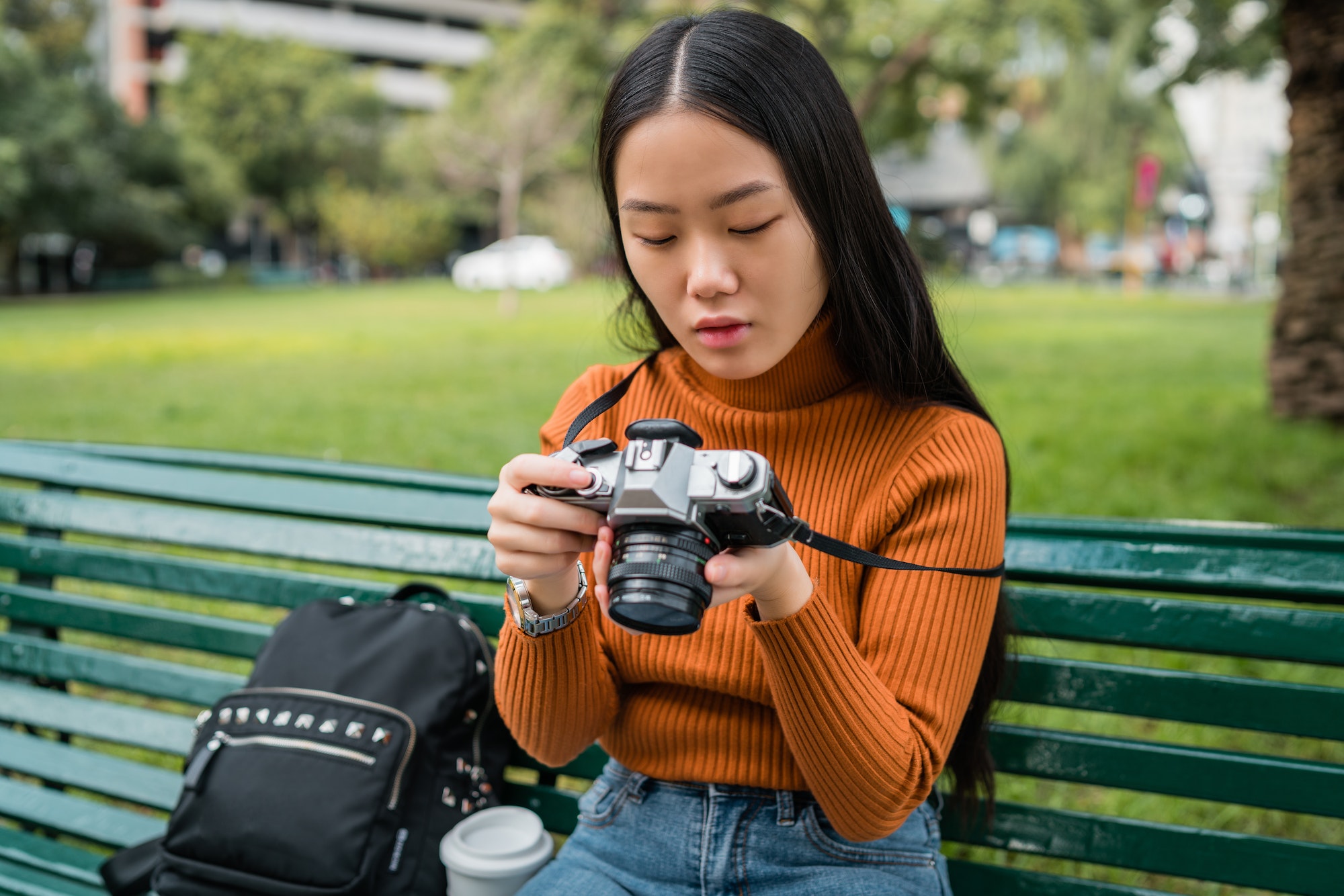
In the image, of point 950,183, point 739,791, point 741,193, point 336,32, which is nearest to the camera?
point 741,193

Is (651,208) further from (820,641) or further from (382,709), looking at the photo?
(382,709)

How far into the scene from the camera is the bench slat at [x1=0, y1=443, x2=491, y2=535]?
2174mm

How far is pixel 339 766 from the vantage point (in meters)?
1.78

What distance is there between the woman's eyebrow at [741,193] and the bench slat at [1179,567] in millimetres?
729

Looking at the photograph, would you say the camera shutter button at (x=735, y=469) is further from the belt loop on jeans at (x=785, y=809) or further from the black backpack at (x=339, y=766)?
the black backpack at (x=339, y=766)

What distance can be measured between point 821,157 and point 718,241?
0.17 metres

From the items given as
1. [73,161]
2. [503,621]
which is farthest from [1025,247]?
[503,621]

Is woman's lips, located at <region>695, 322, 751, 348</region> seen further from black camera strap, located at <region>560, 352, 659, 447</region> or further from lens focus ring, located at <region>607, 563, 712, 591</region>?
lens focus ring, located at <region>607, 563, 712, 591</region>

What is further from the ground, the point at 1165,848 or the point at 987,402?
the point at 987,402

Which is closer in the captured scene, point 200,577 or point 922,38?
point 200,577

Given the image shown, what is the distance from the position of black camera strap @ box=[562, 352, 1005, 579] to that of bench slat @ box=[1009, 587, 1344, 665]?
338mm

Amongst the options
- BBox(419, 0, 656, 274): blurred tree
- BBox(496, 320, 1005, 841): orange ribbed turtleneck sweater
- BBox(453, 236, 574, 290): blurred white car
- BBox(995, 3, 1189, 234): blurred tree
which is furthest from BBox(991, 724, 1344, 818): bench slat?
BBox(453, 236, 574, 290): blurred white car

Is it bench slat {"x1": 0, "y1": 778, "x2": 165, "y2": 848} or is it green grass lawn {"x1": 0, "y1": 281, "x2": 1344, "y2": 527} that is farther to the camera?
green grass lawn {"x1": 0, "y1": 281, "x2": 1344, "y2": 527}

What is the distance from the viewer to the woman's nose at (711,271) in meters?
1.36
